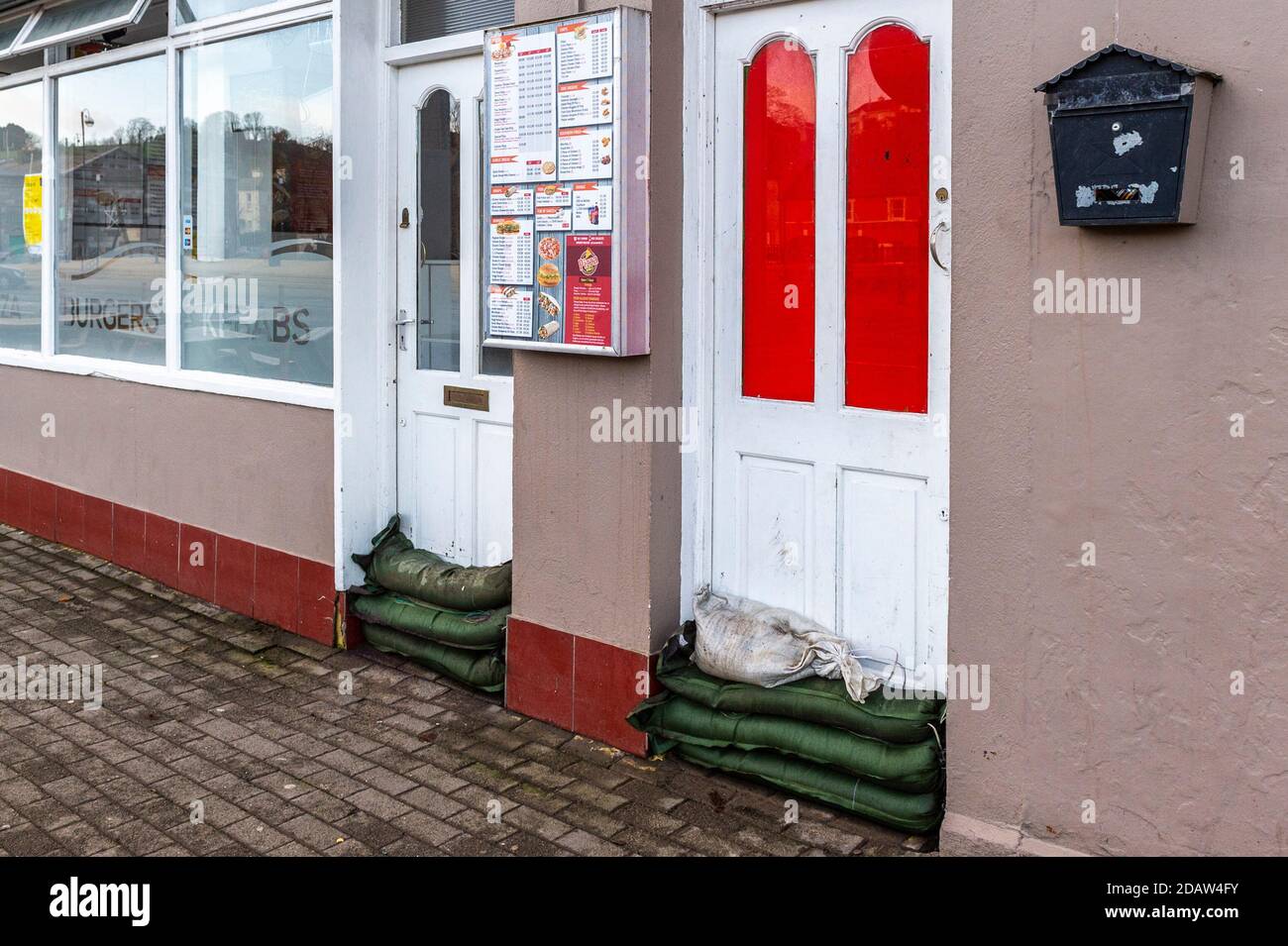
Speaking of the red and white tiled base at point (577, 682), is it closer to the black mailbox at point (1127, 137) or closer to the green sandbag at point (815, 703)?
the green sandbag at point (815, 703)

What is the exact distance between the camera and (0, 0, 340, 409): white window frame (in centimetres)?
653

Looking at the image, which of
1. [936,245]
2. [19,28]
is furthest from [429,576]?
[19,28]

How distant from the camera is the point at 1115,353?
12.1 feet

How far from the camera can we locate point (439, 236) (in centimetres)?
618

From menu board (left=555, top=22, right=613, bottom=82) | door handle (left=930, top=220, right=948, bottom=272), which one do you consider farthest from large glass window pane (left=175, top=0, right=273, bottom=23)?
door handle (left=930, top=220, right=948, bottom=272)

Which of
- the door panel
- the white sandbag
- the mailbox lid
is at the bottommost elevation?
the white sandbag

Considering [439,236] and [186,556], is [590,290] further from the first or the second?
[186,556]

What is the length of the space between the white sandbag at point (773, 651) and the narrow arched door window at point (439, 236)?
77.4 inches

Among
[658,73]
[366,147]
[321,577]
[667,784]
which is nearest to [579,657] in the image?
[667,784]

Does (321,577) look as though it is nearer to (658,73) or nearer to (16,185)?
(658,73)

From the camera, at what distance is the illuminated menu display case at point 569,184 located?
478cm

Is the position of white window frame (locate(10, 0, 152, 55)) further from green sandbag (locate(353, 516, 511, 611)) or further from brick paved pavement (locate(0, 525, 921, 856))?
brick paved pavement (locate(0, 525, 921, 856))

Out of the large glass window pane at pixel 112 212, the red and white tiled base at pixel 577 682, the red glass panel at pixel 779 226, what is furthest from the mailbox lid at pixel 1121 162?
the large glass window pane at pixel 112 212

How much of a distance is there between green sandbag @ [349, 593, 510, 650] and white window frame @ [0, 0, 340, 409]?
98 cm
